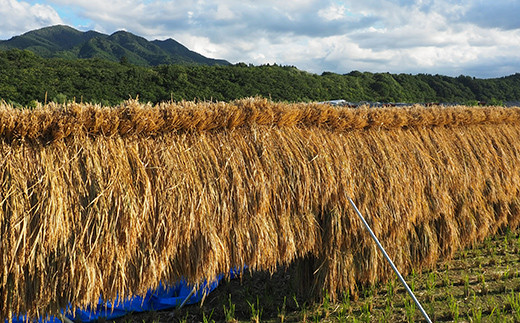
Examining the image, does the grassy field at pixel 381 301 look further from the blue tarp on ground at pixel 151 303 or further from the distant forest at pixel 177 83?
the distant forest at pixel 177 83

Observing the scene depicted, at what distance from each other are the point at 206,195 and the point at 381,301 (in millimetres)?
2692

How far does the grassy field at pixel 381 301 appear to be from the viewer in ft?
15.0

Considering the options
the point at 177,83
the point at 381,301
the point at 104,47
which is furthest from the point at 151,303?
the point at 104,47

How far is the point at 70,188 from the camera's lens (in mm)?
3240

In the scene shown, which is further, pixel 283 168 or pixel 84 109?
pixel 283 168

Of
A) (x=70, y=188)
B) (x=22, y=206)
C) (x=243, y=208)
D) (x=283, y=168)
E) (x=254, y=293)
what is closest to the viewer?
(x=22, y=206)

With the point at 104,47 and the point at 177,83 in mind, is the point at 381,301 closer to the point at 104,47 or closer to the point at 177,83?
the point at 177,83

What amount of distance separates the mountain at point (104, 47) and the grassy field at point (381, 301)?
37.5 metres

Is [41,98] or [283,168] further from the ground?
[41,98]

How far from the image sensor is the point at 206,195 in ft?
12.3

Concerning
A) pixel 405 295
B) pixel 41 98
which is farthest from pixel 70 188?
pixel 41 98

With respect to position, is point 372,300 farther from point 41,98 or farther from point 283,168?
point 41,98

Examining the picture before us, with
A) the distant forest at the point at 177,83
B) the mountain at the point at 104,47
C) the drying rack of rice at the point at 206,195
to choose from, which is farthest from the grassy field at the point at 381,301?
the mountain at the point at 104,47

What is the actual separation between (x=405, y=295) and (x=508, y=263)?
7.53ft
